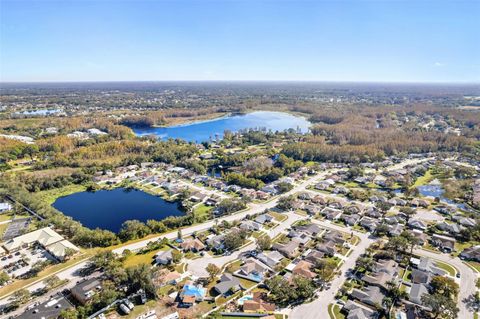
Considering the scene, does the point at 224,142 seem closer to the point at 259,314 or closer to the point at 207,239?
the point at 207,239

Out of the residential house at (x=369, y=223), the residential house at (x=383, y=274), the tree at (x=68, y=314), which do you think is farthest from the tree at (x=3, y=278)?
the residential house at (x=369, y=223)

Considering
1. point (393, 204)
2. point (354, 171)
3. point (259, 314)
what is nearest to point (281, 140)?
point (354, 171)

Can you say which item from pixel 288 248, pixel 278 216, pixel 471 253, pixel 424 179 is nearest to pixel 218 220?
pixel 278 216

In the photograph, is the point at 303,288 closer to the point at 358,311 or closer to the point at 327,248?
the point at 358,311

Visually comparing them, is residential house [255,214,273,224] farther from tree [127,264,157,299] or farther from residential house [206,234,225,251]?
tree [127,264,157,299]

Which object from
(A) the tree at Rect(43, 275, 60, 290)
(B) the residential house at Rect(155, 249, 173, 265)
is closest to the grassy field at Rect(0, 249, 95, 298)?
(A) the tree at Rect(43, 275, 60, 290)

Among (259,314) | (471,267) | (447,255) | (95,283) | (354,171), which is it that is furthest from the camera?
(354,171)

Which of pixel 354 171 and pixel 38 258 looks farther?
pixel 354 171
